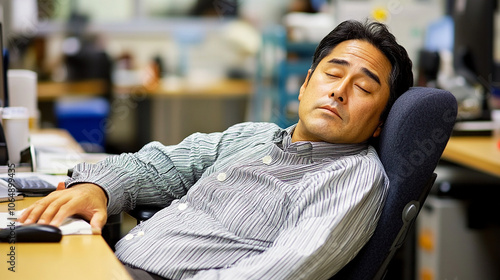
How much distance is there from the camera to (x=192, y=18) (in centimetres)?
659

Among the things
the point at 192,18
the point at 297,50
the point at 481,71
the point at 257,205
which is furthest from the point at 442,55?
the point at 192,18

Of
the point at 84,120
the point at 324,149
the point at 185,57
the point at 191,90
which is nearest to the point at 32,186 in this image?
the point at 324,149

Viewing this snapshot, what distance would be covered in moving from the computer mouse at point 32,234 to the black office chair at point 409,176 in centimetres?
57

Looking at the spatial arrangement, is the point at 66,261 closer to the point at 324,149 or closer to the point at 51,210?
the point at 51,210

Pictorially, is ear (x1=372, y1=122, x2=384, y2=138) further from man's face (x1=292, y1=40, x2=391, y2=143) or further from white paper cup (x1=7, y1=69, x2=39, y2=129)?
white paper cup (x1=7, y1=69, x2=39, y2=129)

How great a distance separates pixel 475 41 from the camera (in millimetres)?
2971

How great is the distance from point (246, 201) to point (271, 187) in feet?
0.21

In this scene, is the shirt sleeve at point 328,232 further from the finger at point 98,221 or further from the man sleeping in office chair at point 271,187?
the finger at point 98,221

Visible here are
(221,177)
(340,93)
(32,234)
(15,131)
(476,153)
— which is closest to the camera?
(32,234)

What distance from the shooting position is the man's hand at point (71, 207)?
1.27m

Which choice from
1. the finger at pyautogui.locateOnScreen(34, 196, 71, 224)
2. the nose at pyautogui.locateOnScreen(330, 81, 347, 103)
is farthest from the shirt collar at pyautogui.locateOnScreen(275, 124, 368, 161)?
the finger at pyautogui.locateOnScreen(34, 196, 71, 224)

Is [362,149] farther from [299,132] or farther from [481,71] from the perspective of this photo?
[481,71]

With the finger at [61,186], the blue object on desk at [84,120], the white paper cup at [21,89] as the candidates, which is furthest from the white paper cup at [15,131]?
the blue object on desk at [84,120]

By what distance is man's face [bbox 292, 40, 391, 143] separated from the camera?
1.44 metres
